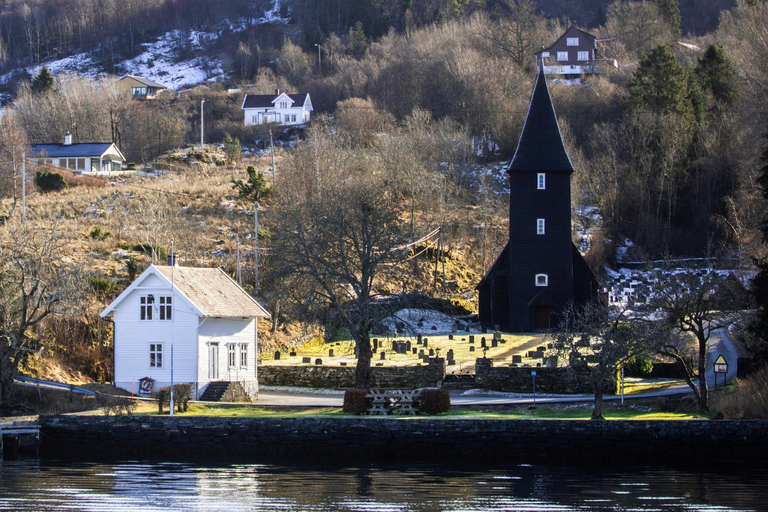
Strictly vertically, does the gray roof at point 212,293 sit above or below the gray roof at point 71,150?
below

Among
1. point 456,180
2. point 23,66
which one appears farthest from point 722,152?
point 23,66

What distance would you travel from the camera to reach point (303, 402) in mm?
34812

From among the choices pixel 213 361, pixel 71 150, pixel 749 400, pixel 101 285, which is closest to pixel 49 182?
pixel 71 150

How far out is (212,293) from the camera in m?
38.4

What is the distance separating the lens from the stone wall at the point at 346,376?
3869cm

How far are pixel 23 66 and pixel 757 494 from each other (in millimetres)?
165495

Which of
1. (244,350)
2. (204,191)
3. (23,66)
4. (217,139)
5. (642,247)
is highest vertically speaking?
(23,66)

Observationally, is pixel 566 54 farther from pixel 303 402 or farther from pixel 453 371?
pixel 303 402

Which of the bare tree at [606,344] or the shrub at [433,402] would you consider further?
the shrub at [433,402]

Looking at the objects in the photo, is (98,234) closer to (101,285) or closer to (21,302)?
(101,285)

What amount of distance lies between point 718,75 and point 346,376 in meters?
54.4

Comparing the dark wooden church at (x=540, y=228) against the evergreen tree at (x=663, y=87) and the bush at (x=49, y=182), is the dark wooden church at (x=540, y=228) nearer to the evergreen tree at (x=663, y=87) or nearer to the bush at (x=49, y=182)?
the evergreen tree at (x=663, y=87)

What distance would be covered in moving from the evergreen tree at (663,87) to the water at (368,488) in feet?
181

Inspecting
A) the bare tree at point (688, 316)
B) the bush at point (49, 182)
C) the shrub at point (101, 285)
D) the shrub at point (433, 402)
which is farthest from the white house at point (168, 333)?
the bush at point (49, 182)
